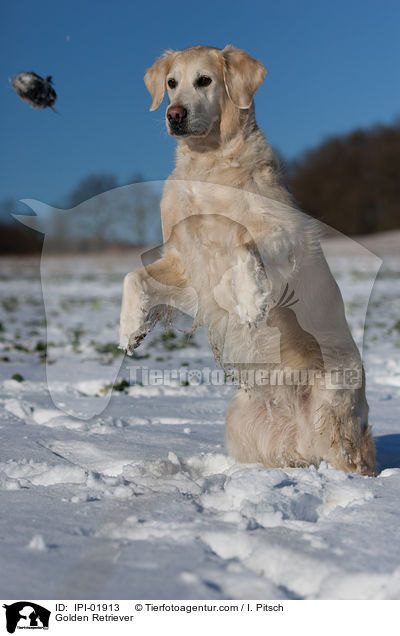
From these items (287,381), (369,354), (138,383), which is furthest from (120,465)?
(369,354)

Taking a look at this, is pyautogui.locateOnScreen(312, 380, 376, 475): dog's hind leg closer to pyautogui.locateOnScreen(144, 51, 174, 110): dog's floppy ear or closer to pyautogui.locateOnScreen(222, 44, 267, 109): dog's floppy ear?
pyautogui.locateOnScreen(222, 44, 267, 109): dog's floppy ear

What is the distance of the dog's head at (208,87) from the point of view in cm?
333

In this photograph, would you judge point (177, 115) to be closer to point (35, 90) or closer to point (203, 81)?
point (203, 81)

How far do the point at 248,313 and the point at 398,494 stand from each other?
3.31 feet

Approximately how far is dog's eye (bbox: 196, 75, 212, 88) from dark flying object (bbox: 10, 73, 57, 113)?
33.4 inches

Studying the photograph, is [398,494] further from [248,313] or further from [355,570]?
[248,313]

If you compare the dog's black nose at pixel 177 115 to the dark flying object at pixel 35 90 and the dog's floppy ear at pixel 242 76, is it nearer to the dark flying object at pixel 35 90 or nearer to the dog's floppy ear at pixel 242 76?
the dog's floppy ear at pixel 242 76

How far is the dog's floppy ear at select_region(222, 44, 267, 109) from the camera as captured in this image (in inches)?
133

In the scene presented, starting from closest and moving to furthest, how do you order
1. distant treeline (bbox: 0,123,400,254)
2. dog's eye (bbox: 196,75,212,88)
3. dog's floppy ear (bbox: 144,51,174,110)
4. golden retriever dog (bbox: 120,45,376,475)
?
golden retriever dog (bbox: 120,45,376,475) → dog's eye (bbox: 196,75,212,88) → dog's floppy ear (bbox: 144,51,174,110) → distant treeline (bbox: 0,123,400,254)
